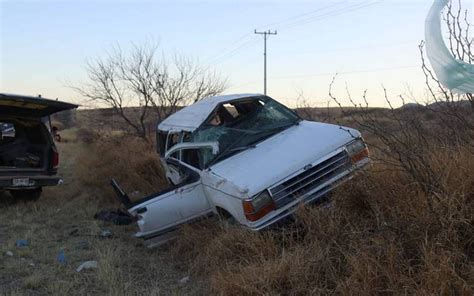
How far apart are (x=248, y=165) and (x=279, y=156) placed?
0.38 m

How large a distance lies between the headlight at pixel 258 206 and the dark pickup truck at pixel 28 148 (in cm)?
590

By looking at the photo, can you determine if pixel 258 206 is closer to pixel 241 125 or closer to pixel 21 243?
pixel 241 125

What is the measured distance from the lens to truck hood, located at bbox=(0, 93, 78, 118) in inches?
380

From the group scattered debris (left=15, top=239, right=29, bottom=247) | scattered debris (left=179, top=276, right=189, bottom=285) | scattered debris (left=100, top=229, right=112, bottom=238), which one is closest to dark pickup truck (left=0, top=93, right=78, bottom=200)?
scattered debris (left=15, top=239, right=29, bottom=247)

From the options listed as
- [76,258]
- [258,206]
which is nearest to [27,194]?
[76,258]

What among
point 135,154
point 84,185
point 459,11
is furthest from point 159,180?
point 459,11

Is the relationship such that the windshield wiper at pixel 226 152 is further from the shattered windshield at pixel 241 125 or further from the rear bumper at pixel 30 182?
the rear bumper at pixel 30 182

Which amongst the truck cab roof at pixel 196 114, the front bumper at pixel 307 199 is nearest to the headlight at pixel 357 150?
the front bumper at pixel 307 199

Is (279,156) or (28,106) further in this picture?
(28,106)

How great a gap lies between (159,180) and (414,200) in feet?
23.2

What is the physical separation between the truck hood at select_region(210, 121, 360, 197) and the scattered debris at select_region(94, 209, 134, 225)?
311 centimetres

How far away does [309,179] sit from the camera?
19.2ft

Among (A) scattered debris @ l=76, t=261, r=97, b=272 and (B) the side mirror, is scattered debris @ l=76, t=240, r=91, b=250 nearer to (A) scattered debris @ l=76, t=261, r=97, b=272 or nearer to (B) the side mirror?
(A) scattered debris @ l=76, t=261, r=97, b=272

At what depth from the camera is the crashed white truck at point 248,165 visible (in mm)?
5633
